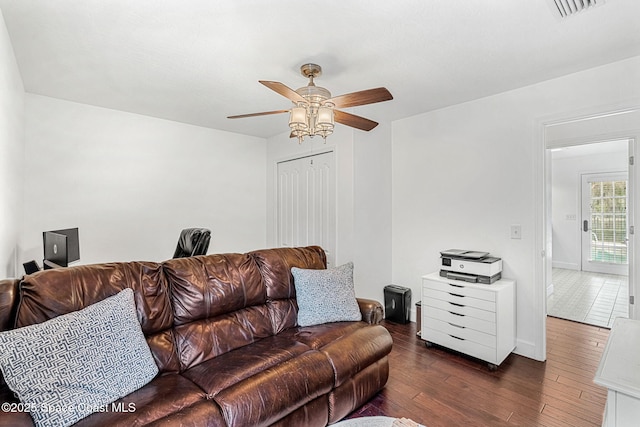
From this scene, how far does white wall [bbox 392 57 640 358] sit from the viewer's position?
99.3 inches

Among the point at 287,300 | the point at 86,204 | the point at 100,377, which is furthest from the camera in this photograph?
the point at 86,204

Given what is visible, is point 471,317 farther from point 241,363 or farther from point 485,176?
point 241,363

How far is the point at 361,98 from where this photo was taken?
1.94 m

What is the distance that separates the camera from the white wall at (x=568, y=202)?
5968 mm

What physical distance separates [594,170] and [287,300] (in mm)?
6762

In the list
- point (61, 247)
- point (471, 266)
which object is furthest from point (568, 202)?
point (61, 247)

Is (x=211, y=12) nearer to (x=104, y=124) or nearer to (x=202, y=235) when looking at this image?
(x=202, y=235)

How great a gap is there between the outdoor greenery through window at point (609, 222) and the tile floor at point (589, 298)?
0.42m

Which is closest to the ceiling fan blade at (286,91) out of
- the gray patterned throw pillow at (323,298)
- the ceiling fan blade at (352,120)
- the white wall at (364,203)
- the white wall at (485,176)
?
the ceiling fan blade at (352,120)

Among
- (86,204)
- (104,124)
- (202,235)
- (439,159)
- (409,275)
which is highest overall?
(104,124)

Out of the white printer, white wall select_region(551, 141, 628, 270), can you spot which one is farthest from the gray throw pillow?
white wall select_region(551, 141, 628, 270)

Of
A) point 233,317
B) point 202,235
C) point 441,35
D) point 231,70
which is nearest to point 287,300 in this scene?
point 233,317

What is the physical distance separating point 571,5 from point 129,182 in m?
3.99

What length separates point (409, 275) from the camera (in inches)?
143
